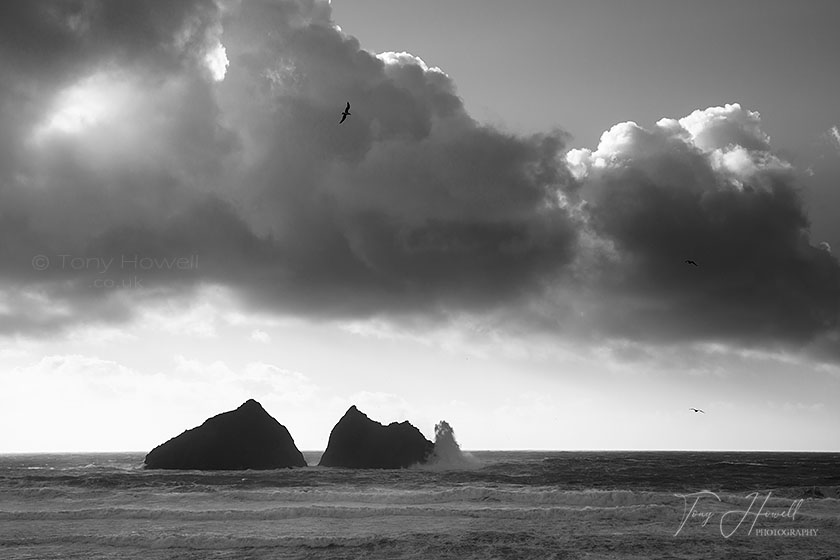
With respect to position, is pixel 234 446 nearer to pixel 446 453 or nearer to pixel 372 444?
pixel 372 444

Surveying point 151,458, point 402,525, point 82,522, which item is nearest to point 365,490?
point 402,525

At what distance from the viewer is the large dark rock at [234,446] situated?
70.4 meters

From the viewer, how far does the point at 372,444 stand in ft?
248

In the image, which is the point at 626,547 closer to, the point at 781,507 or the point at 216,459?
the point at 781,507

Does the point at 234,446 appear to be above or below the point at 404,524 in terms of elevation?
above

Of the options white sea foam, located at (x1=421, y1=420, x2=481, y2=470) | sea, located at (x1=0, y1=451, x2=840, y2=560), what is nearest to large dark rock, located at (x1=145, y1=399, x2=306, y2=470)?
white sea foam, located at (x1=421, y1=420, x2=481, y2=470)

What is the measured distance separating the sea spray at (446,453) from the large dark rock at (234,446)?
17297 mm

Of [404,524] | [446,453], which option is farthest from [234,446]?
[404,524]

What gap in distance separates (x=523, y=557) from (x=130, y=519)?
62.7ft

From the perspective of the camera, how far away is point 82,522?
28.0 m

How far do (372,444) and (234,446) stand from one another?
53.6 ft

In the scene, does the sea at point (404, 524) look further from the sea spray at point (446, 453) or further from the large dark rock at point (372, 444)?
the sea spray at point (446, 453)

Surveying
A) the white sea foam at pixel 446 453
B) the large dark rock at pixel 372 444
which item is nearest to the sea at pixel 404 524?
the large dark rock at pixel 372 444

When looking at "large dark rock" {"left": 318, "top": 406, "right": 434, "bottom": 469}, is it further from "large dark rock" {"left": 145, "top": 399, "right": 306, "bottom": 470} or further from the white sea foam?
"large dark rock" {"left": 145, "top": 399, "right": 306, "bottom": 470}
